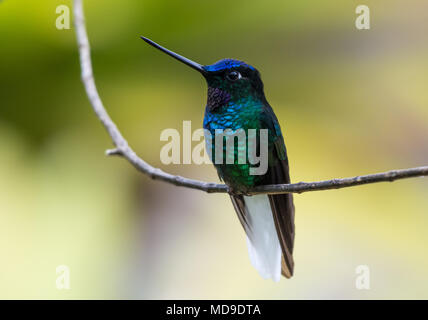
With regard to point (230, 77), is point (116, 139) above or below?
below

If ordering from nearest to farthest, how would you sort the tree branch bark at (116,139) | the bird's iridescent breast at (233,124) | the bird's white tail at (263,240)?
the tree branch bark at (116,139) < the bird's iridescent breast at (233,124) < the bird's white tail at (263,240)

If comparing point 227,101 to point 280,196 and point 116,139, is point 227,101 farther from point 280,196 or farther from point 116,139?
point 116,139

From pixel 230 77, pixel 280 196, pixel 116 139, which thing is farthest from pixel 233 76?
pixel 116 139

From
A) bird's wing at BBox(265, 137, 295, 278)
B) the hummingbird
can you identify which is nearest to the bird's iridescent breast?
the hummingbird

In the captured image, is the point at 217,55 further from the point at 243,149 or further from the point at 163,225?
the point at 243,149

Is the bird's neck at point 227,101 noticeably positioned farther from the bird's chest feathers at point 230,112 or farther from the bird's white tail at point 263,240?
the bird's white tail at point 263,240

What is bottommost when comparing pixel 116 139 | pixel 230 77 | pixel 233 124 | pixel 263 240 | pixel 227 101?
pixel 263 240

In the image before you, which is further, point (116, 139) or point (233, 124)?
point (233, 124)

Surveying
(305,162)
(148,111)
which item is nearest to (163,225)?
(148,111)

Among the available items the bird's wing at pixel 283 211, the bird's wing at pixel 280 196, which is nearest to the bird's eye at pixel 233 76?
the bird's wing at pixel 280 196
